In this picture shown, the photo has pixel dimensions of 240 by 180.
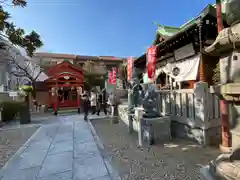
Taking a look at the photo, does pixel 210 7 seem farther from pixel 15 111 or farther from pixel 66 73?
pixel 15 111

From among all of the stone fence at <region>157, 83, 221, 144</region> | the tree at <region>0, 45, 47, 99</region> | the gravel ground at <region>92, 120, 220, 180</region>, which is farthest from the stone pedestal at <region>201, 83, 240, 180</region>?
the tree at <region>0, 45, 47, 99</region>

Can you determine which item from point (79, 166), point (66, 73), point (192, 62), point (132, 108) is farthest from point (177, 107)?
point (66, 73)

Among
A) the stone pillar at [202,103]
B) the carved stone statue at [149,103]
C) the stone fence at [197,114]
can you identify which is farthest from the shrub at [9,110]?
the stone pillar at [202,103]

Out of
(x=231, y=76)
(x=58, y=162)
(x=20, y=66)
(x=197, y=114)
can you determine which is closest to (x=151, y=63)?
(x=197, y=114)

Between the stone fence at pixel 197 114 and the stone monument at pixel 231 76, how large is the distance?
262 centimetres

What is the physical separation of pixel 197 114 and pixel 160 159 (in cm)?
197

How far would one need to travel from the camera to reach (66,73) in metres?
14.8

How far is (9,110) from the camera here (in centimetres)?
1193

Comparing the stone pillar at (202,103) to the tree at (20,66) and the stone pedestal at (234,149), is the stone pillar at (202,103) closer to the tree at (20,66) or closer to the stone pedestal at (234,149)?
the stone pedestal at (234,149)

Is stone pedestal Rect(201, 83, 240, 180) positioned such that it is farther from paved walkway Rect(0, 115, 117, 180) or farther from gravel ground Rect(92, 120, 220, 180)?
paved walkway Rect(0, 115, 117, 180)

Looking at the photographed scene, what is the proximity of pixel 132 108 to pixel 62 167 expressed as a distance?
4148 mm

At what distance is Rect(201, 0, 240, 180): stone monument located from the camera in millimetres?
2113

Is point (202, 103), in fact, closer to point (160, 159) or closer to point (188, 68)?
point (160, 159)

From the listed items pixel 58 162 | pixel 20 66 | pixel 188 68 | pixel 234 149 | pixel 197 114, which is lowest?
pixel 58 162
